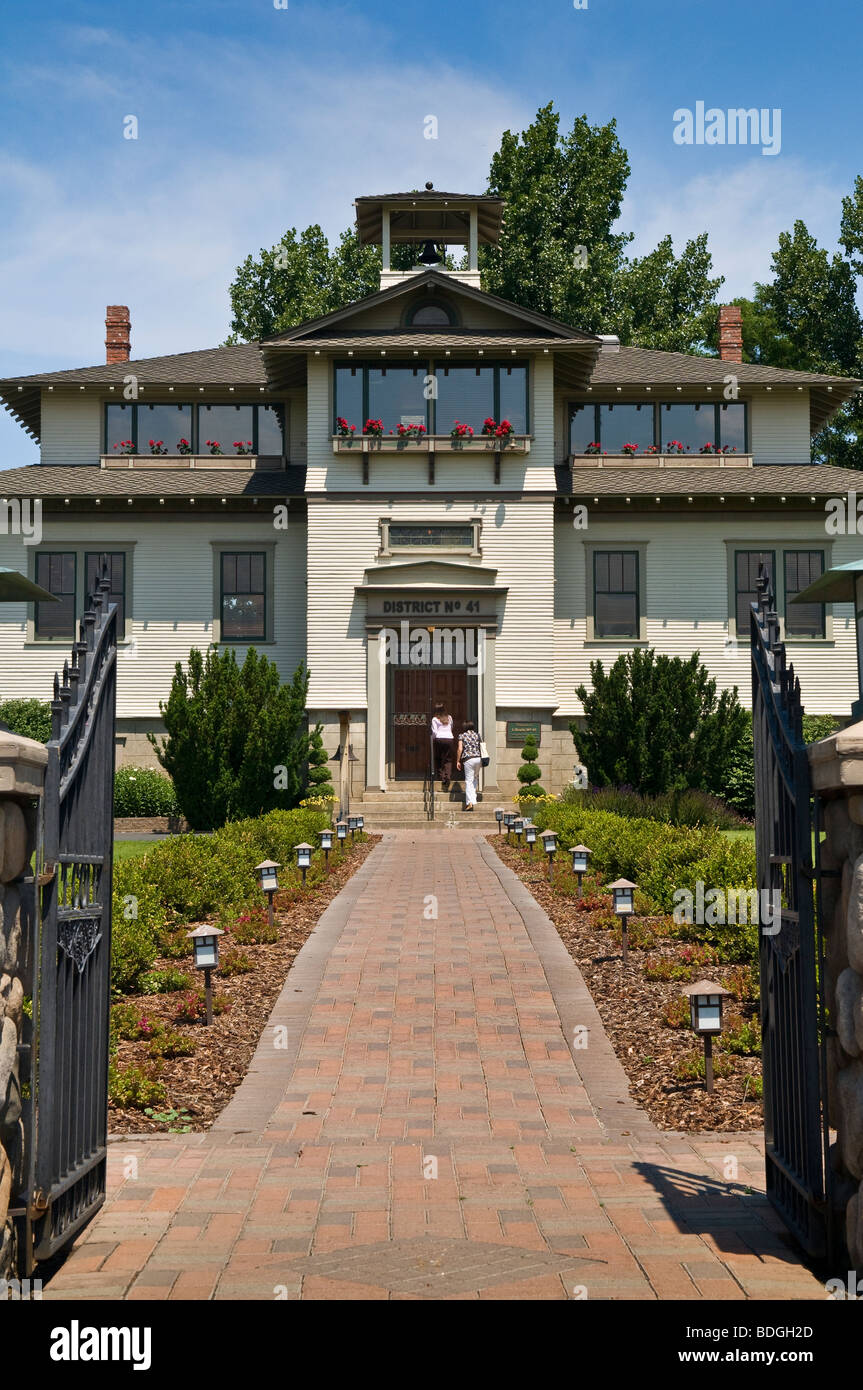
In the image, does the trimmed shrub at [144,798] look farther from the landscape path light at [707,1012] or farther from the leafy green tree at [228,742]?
the landscape path light at [707,1012]

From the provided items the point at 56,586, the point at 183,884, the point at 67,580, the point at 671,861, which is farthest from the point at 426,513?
the point at 183,884

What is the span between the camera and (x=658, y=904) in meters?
12.9

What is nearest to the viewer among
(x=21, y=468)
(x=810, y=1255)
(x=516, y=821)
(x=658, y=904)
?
(x=810, y=1255)

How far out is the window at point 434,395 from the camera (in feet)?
91.7

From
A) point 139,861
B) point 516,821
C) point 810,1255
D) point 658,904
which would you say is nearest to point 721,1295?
point 810,1255

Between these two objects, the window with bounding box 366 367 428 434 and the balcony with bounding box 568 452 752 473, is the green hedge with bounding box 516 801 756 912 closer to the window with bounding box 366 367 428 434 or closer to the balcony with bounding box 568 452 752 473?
the window with bounding box 366 367 428 434

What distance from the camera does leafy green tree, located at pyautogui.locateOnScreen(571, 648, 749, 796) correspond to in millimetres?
24344

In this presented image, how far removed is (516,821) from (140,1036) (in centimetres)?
1246

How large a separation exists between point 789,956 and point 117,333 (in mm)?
32630

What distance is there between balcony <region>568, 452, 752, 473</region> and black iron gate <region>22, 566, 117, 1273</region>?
83.4ft

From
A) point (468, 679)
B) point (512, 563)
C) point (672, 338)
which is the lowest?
point (468, 679)
